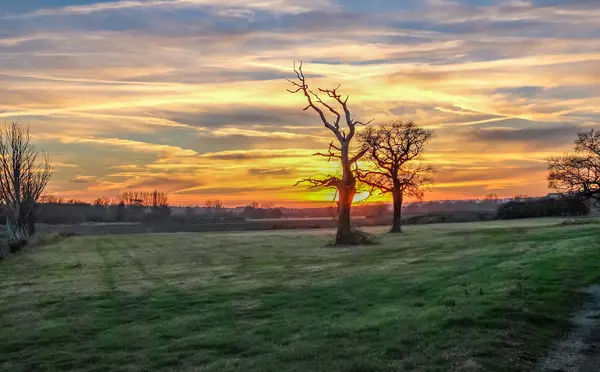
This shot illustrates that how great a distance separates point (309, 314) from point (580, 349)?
7.70 metres

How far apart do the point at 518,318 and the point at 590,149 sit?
2494 inches

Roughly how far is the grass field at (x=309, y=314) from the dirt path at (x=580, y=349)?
384 mm

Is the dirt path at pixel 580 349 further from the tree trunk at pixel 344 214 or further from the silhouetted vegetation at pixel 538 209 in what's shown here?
the silhouetted vegetation at pixel 538 209

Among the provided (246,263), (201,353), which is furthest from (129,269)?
(201,353)

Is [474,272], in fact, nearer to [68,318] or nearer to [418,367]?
[418,367]

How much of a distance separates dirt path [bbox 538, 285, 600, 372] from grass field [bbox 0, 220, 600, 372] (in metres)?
0.38

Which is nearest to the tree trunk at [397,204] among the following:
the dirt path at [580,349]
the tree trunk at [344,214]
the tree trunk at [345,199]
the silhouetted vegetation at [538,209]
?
the tree trunk at [345,199]

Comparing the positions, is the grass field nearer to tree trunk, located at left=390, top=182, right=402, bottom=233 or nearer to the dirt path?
the dirt path

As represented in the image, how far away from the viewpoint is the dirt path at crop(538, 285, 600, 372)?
36.7 ft

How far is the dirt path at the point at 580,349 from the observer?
11172mm

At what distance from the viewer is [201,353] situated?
1327 cm

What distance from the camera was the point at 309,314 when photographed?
17.4 metres

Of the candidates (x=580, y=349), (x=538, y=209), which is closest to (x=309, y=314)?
(x=580, y=349)

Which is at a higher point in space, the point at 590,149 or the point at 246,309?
the point at 590,149
